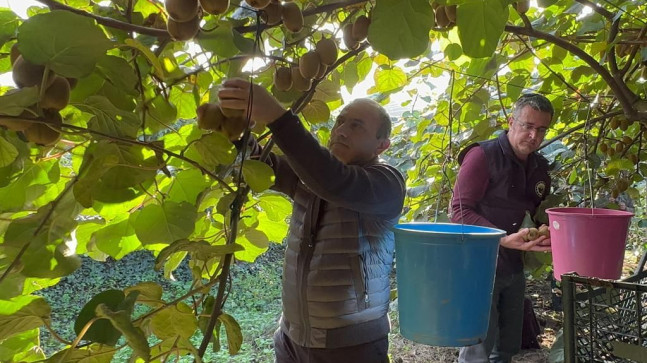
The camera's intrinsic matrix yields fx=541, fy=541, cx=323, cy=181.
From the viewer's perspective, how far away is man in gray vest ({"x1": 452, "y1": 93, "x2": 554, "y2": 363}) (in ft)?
6.25

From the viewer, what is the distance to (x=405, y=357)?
3.03 m

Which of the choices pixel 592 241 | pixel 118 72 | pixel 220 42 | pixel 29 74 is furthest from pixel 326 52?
pixel 592 241

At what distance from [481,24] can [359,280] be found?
84cm

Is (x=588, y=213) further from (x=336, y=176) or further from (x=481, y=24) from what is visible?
(x=481, y=24)

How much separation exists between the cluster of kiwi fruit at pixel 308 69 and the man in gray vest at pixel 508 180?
116cm

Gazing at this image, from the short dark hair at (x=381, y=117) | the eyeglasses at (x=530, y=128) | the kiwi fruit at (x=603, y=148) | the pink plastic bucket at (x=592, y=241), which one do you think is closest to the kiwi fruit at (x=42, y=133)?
the short dark hair at (x=381, y=117)

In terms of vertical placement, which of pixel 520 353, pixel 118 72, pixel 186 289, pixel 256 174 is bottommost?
pixel 520 353

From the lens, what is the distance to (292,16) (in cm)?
66

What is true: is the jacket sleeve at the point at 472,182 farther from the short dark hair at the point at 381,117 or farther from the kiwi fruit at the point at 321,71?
the kiwi fruit at the point at 321,71

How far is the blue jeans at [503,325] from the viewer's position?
212 cm

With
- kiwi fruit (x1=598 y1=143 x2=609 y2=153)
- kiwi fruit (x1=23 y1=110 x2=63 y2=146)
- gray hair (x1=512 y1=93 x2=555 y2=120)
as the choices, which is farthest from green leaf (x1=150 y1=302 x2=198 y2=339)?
kiwi fruit (x1=598 y1=143 x2=609 y2=153)

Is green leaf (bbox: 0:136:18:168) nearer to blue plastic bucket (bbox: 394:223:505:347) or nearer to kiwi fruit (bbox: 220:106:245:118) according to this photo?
kiwi fruit (bbox: 220:106:245:118)

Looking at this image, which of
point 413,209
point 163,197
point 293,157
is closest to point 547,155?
point 413,209

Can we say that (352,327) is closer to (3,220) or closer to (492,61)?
(492,61)
